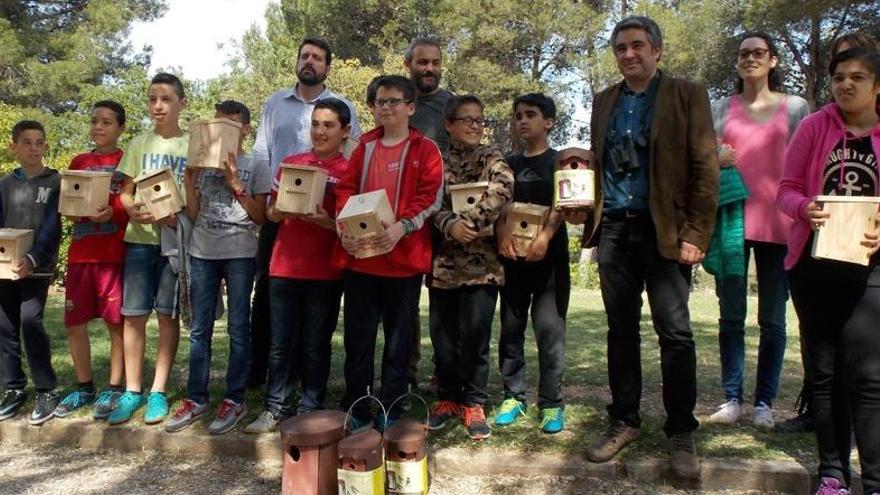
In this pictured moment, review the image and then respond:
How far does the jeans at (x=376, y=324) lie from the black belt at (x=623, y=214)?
1.20 metres

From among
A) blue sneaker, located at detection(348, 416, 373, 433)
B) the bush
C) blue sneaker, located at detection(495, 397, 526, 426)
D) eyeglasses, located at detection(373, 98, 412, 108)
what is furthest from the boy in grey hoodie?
the bush

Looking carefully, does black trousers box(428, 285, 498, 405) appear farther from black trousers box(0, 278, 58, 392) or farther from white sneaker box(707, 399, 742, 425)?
black trousers box(0, 278, 58, 392)

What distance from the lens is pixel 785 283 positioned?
4.55 m

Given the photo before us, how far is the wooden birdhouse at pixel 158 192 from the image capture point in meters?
4.57

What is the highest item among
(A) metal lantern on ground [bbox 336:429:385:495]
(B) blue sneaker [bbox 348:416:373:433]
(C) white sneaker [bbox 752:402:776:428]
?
(A) metal lantern on ground [bbox 336:429:385:495]

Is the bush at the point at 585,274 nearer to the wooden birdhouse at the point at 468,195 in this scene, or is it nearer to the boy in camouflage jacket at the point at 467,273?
the boy in camouflage jacket at the point at 467,273

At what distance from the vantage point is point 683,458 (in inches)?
154

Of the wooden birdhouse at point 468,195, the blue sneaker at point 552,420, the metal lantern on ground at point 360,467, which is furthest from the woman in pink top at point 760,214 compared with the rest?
the metal lantern on ground at point 360,467

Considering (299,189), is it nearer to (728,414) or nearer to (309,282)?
(309,282)

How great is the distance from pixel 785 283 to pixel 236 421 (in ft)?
11.9

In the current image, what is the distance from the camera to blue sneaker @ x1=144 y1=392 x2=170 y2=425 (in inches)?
188

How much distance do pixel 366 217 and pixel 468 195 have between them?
722 millimetres

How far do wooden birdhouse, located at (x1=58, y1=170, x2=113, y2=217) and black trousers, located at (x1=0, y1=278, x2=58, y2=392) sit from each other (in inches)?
29.0

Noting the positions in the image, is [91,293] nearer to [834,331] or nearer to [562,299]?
[562,299]
